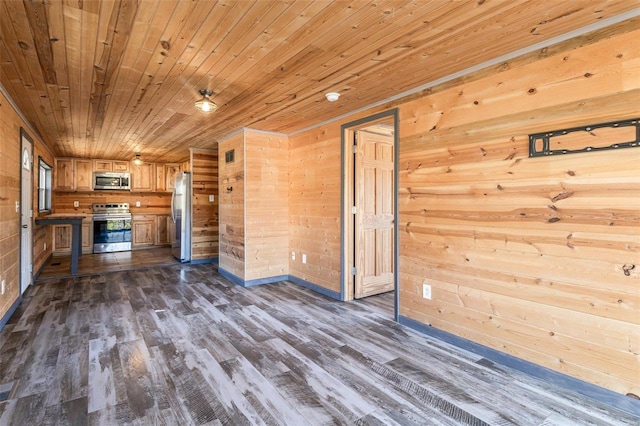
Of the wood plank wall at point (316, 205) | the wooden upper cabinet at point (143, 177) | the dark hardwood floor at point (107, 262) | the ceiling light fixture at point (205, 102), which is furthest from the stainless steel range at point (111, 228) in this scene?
the ceiling light fixture at point (205, 102)

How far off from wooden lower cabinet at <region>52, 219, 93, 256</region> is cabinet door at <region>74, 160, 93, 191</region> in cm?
84

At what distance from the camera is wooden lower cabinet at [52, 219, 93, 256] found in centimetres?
715

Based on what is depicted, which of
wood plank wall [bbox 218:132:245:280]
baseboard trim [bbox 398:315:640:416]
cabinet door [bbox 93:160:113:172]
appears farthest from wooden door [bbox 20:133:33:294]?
baseboard trim [bbox 398:315:640:416]

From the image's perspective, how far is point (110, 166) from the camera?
7840 mm

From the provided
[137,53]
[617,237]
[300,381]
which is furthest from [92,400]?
[617,237]

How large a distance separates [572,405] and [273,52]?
306 centimetres

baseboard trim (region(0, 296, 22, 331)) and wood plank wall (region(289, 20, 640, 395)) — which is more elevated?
wood plank wall (region(289, 20, 640, 395))

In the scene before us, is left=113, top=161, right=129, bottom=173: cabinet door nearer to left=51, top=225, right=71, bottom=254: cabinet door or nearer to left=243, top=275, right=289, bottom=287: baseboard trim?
left=51, top=225, right=71, bottom=254: cabinet door

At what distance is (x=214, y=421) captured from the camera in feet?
5.79

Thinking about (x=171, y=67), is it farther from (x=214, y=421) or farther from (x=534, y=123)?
(x=534, y=123)

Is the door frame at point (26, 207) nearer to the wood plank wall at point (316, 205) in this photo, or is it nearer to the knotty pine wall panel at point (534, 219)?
the wood plank wall at point (316, 205)

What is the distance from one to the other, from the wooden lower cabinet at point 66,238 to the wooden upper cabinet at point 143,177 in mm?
1349

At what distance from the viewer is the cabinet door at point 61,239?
7.13 metres

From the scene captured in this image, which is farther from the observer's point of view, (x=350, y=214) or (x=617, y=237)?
(x=350, y=214)
